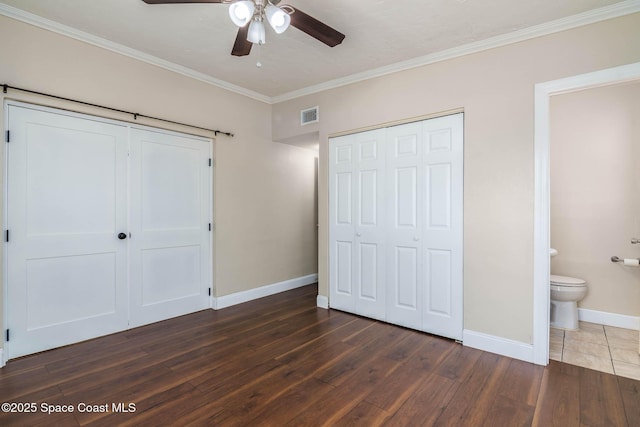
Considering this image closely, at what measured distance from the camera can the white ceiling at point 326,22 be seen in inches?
96.2

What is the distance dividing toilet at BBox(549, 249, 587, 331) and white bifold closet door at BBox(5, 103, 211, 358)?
13.2ft

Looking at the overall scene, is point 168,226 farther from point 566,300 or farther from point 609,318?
point 609,318

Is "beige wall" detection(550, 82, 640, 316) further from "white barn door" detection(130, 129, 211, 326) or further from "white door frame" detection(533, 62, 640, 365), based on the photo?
"white barn door" detection(130, 129, 211, 326)

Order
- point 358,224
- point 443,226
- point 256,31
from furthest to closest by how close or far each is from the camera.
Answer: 1. point 358,224
2. point 443,226
3. point 256,31

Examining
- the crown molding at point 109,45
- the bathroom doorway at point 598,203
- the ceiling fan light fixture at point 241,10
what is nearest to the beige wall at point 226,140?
the crown molding at point 109,45

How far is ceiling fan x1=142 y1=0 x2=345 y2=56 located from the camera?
183 centimetres

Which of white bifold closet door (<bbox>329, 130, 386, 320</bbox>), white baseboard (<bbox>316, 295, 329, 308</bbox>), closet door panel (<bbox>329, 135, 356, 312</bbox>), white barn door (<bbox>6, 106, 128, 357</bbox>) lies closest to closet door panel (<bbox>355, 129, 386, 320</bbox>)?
white bifold closet door (<bbox>329, 130, 386, 320</bbox>)

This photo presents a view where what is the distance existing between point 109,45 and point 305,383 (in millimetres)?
3521

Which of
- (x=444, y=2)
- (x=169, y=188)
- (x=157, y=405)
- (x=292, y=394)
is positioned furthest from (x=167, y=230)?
(x=444, y=2)

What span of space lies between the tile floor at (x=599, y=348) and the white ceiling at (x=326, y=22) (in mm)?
2785

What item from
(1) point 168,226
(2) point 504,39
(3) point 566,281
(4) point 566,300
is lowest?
(4) point 566,300

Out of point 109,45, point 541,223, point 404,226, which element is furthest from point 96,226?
point 541,223

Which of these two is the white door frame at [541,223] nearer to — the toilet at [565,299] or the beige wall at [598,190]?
the toilet at [565,299]

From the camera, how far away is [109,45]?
304 centimetres
